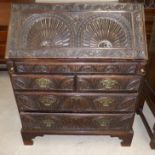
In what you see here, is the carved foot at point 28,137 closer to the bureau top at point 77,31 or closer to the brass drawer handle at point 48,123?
the brass drawer handle at point 48,123

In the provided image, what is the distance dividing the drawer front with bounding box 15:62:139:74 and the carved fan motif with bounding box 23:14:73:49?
143mm

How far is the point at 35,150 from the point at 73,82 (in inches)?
35.8

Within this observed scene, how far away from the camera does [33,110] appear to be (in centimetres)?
204

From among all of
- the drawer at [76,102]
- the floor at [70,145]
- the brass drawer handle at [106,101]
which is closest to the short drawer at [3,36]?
the floor at [70,145]

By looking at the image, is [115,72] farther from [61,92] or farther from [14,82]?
[14,82]

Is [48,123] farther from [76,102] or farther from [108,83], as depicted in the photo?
[108,83]

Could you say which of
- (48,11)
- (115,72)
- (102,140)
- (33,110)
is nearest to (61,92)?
(33,110)

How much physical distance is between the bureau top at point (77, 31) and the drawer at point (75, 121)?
62cm

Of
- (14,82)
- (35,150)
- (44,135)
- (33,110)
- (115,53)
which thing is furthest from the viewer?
(44,135)

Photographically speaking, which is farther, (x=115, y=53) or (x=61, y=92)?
(x=61, y=92)

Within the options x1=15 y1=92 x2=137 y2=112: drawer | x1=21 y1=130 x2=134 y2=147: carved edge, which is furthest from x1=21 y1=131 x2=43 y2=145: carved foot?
x1=15 y1=92 x2=137 y2=112: drawer

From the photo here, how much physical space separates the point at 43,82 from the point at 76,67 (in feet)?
0.99

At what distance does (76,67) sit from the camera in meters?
1.74

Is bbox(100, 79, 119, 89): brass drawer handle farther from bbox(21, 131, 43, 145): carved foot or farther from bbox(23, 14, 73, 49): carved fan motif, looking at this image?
bbox(21, 131, 43, 145): carved foot
